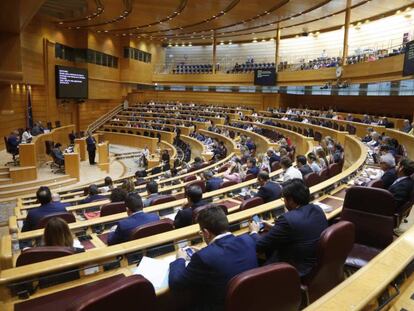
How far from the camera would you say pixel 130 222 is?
305cm

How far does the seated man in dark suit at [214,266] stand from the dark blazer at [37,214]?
2.64 m

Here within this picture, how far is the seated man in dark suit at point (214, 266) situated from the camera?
6.32 feet

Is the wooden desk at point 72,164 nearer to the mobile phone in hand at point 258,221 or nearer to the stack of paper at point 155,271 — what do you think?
the mobile phone in hand at point 258,221

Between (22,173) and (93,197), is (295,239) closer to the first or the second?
(93,197)

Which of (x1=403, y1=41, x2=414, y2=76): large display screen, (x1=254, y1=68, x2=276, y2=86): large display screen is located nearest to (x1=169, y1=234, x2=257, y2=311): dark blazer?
(x1=403, y1=41, x2=414, y2=76): large display screen

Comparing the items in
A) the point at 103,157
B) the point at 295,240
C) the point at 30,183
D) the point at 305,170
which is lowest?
the point at 30,183

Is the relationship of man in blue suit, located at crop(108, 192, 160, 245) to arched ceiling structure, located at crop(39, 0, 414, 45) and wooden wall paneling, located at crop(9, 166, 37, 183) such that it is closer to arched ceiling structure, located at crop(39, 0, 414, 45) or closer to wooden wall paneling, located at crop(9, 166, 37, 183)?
wooden wall paneling, located at crop(9, 166, 37, 183)

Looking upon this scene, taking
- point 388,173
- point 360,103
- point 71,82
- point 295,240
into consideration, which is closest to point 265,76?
point 360,103

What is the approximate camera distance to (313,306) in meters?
1.47

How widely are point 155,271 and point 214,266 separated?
49 centimetres

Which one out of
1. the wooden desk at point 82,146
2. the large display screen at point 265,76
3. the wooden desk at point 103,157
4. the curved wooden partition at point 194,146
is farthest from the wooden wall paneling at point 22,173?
the large display screen at point 265,76

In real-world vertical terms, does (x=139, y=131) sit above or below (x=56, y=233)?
below

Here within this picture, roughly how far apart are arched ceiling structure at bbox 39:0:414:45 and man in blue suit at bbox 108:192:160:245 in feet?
43.5

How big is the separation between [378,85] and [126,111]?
15621 mm
